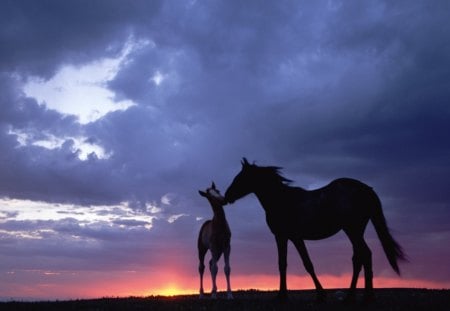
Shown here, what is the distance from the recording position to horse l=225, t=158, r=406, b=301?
1434 centimetres

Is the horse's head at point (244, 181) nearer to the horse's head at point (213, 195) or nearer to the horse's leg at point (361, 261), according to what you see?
the horse's head at point (213, 195)

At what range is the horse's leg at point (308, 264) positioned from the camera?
1498 cm

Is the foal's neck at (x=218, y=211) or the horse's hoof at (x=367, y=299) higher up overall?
the foal's neck at (x=218, y=211)

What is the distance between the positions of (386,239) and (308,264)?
105 inches

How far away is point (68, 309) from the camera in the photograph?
1422 centimetres

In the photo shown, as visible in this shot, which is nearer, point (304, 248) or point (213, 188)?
point (304, 248)

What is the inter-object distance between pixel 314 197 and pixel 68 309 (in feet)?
27.7

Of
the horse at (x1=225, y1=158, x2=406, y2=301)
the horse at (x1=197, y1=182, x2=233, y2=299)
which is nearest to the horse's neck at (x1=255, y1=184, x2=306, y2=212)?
the horse at (x1=225, y1=158, x2=406, y2=301)

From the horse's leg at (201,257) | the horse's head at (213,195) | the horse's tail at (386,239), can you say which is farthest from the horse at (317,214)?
the horse's leg at (201,257)

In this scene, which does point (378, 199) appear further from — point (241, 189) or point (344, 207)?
point (241, 189)

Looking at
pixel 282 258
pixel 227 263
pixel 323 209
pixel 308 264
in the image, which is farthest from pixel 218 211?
pixel 323 209

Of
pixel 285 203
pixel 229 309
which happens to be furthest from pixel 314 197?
pixel 229 309

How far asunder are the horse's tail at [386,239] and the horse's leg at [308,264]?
240 centimetres

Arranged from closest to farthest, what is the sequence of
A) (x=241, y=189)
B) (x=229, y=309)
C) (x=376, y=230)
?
(x=229, y=309)
(x=376, y=230)
(x=241, y=189)
